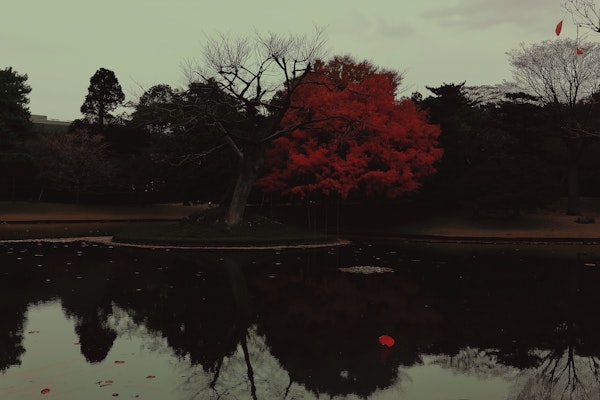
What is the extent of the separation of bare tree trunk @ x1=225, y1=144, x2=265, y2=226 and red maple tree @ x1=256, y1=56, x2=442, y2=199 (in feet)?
11.2

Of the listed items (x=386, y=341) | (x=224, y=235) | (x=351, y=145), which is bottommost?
(x=386, y=341)

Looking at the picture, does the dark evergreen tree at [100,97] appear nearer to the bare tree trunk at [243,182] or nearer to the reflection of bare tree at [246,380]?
the bare tree trunk at [243,182]

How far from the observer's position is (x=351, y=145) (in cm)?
3266

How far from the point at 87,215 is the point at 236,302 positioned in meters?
43.6

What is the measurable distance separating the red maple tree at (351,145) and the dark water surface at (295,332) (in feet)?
51.2

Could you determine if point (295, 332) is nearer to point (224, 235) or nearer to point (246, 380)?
point (246, 380)

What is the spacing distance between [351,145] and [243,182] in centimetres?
813

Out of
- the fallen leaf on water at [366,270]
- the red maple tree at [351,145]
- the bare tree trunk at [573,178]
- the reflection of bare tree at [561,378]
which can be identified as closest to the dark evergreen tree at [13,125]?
the red maple tree at [351,145]

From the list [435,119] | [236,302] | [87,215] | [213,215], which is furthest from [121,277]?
[87,215]

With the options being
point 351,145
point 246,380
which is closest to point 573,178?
point 351,145

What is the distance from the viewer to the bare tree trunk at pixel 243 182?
27766mm

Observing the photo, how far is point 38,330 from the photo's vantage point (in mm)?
8578

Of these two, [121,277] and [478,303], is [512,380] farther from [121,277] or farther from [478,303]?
[121,277]

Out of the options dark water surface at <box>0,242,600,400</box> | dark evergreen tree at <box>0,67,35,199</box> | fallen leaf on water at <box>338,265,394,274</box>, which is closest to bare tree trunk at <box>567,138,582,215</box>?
dark water surface at <box>0,242,600,400</box>
